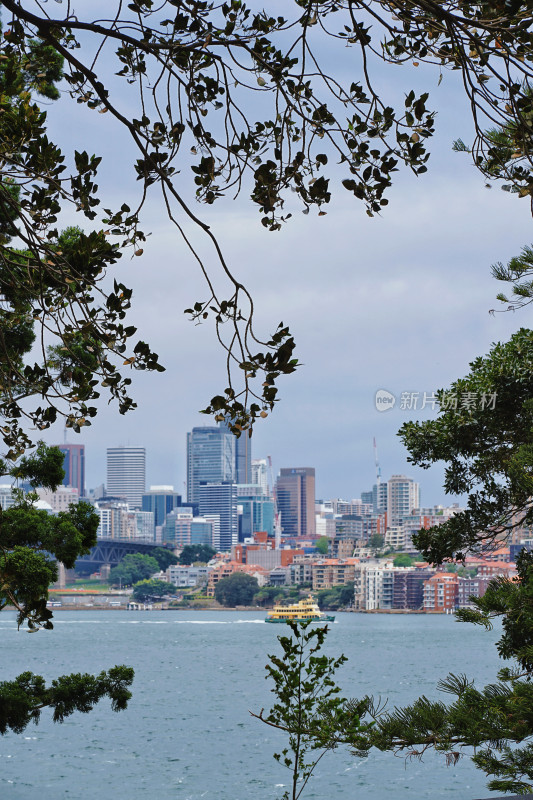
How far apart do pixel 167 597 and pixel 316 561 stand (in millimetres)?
10018

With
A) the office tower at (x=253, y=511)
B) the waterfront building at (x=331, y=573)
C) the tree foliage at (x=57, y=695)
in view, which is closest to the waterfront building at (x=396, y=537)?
the waterfront building at (x=331, y=573)

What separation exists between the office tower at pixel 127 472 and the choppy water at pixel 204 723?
62.6 meters

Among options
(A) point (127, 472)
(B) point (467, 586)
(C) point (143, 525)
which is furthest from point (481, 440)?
(A) point (127, 472)

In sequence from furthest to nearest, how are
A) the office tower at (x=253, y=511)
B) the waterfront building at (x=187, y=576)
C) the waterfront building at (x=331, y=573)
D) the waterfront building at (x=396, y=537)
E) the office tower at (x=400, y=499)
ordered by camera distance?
the office tower at (x=253, y=511) → the office tower at (x=400, y=499) → the waterfront building at (x=187, y=576) → the waterfront building at (x=396, y=537) → the waterfront building at (x=331, y=573)

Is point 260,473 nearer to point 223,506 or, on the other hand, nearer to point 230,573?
point 223,506

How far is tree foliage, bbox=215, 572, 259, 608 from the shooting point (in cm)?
6073

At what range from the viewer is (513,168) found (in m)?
1.61

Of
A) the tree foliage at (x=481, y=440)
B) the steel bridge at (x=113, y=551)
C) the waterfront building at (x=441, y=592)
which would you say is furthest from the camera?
the steel bridge at (x=113, y=551)

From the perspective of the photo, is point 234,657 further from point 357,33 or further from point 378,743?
point 357,33

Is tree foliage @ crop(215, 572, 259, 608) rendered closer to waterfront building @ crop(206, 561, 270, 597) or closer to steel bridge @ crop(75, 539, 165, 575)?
waterfront building @ crop(206, 561, 270, 597)

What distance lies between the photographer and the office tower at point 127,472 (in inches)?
4663

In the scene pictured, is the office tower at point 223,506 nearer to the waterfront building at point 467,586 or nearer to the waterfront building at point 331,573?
the waterfront building at point 331,573

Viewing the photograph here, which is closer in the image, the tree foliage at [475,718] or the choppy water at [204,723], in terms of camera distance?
the tree foliage at [475,718]

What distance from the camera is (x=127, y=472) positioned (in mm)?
122625
